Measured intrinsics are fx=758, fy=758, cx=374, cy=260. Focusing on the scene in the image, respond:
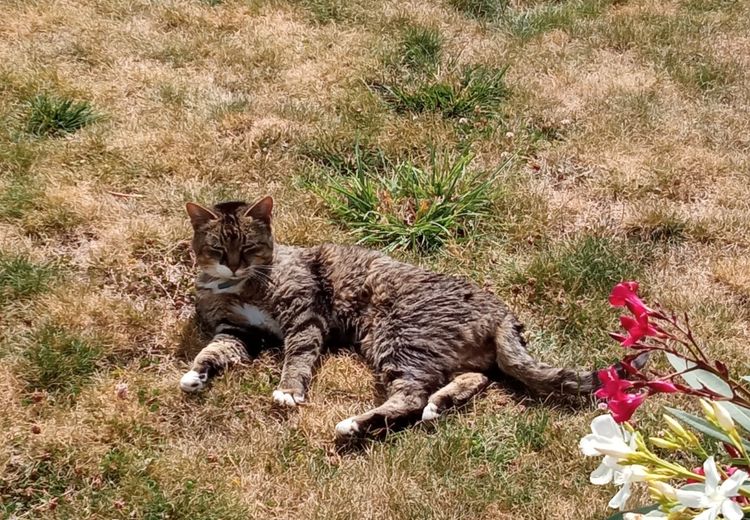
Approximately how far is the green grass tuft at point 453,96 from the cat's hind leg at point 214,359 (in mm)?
2401

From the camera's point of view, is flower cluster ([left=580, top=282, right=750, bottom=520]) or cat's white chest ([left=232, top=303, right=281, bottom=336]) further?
cat's white chest ([left=232, top=303, right=281, bottom=336])

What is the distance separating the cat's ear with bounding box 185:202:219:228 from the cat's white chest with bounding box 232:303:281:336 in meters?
0.44

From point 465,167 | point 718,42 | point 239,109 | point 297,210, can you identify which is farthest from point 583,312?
point 718,42

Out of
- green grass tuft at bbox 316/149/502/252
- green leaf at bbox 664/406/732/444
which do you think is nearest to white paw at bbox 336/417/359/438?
green grass tuft at bbox 316/149/502/252

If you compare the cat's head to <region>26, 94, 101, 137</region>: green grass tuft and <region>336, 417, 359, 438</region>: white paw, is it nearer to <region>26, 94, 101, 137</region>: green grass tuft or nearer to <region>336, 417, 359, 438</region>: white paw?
<region>336, 417, 359, 438</region>: white paw

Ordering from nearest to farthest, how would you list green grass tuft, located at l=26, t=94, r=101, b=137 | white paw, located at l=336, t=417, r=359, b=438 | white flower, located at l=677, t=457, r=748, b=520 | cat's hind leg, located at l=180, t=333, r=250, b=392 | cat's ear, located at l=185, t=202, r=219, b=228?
white flower, located at l=677, t=457, r=748, b=520 → white paw, located at l=336, t=417, r=359, b=438 → cat's hind leg, located at l=180, t=333, r=250, b=392 → cat's ear, located at l=185, t=202, r=219, b=228 → green grass tuft, located at l=26, t=94, r=101, b=137

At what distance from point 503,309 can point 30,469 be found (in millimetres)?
2081

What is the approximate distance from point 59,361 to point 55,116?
2.25 meters

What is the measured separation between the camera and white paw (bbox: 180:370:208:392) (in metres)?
3.33

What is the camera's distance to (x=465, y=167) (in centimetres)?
471

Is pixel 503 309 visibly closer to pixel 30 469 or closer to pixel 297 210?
pixel 297 210

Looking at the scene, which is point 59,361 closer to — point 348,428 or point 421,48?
point 348,428

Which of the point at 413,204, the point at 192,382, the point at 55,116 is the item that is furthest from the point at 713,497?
the point at 55,116

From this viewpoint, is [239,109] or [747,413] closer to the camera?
[747,413]
